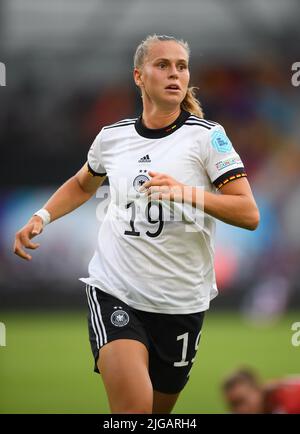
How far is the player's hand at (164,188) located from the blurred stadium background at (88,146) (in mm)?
5219

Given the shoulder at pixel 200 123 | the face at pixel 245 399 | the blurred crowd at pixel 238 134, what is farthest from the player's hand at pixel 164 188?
the blurred crowd at pixel 238 134

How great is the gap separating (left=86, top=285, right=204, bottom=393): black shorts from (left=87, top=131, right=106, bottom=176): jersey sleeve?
713 millimetres

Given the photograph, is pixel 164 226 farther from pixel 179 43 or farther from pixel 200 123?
pixel 179 43

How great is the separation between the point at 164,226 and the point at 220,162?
0.42 meters

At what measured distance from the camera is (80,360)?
37.5 ft

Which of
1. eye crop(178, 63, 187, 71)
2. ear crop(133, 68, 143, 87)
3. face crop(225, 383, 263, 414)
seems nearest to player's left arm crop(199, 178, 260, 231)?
eye crop(178, 63, 187, 71)

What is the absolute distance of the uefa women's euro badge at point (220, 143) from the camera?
4.34m

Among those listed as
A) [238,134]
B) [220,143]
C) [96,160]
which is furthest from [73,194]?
[238,134]

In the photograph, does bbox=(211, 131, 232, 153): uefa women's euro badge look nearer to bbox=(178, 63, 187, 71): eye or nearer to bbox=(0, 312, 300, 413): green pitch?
bbox=(178, 63, 187, 71): eye

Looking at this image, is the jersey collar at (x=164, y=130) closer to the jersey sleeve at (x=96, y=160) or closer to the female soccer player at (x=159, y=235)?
the female soccer player at (x=159, y=235)

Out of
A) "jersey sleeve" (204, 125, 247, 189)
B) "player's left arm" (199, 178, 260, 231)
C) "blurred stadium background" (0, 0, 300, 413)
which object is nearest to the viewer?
"player's left arm" (199, 178, 260, 231)

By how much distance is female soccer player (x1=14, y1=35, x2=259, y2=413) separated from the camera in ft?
14.2

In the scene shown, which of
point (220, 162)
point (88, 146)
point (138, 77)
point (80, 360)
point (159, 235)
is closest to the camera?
point (220, 162)

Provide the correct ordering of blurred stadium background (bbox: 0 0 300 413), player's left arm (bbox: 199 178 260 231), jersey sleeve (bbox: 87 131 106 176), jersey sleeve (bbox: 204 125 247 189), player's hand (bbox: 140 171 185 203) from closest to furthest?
player's hand (bbox: 140 171 185 203)
player's left arm (bbox: 199 178 260 231)
jersey sleeve (bbox: 204 125 247 189)
jersey sleeve (bbox: 87 131 106 176)
blurred stadium background (bbox: 0 0 300 413)
